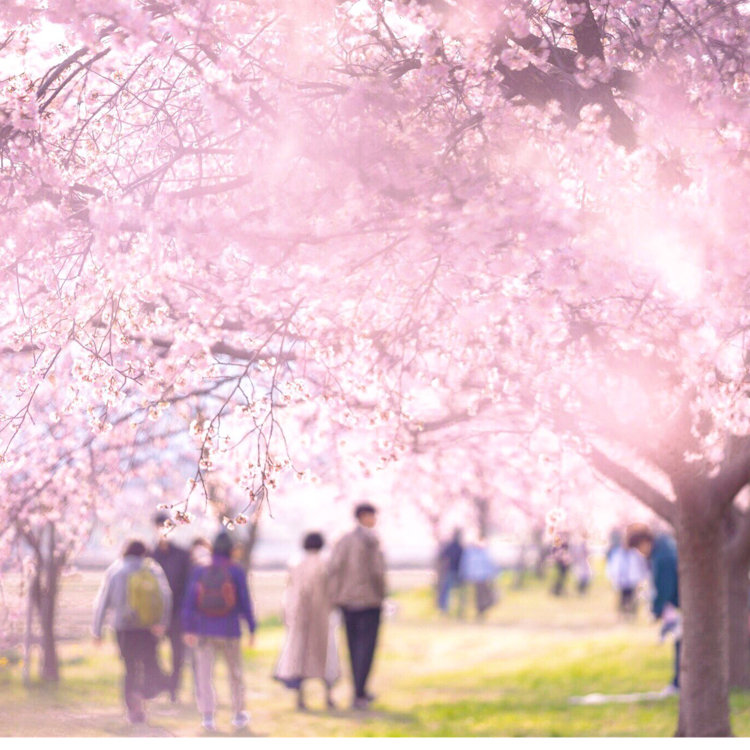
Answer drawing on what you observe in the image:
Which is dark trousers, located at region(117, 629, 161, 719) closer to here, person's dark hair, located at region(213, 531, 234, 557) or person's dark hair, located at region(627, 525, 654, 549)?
person's dark hair, located at region(213, 531, 234, 557)

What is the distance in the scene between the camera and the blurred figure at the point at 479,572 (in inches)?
1084

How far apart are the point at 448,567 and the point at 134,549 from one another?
1745cm

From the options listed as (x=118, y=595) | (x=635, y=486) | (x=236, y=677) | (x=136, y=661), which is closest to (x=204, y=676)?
(x=236, y=677)

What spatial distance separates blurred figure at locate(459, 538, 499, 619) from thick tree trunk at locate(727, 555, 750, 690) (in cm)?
1405

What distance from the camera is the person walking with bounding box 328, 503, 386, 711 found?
13234 mm

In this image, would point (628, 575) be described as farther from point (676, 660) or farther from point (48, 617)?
point (48, 617)

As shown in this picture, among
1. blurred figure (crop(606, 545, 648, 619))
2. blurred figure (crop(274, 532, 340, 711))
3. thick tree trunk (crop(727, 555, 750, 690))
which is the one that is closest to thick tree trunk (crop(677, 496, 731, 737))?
thick tree trunk (crop(727, 555, 750, 690))

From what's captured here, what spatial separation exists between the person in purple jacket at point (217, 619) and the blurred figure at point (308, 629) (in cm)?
122

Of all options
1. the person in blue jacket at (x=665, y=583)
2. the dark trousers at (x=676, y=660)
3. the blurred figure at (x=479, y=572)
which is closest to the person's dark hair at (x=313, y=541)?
the person in blue jacket at (x=665, y=583)

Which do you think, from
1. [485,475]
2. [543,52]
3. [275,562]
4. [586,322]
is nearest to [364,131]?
[543,52]

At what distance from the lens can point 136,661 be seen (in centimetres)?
1224

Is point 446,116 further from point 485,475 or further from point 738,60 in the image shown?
point 485,475

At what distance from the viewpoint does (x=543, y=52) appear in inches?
283
